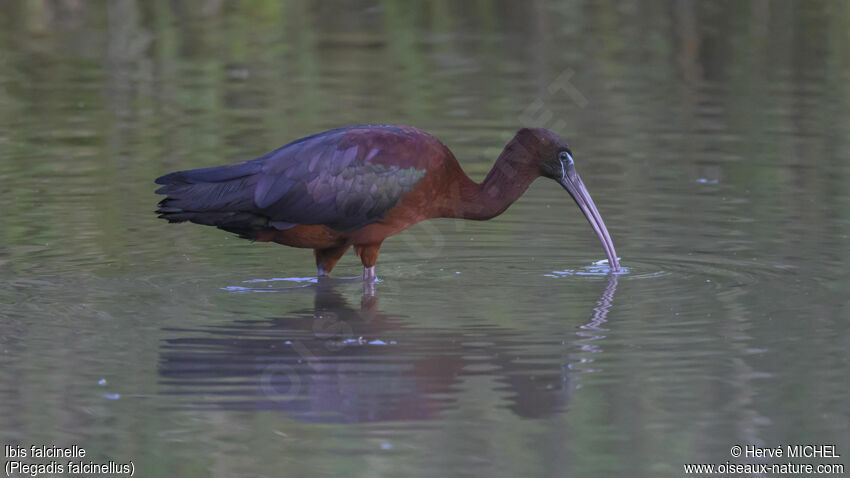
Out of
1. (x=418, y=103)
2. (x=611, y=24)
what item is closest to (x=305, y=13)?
(x=611, y=24)

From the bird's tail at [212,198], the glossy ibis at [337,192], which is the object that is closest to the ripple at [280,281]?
the glossy ibis at [337,192]

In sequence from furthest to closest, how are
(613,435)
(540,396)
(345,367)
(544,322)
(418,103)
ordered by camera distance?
(418,103)
(544,322)
(345,367)
(540,396)
(613,435)

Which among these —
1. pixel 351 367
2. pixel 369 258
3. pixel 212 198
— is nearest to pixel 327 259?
pixel 369 258

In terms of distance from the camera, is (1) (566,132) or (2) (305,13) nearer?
(1) (566,132)

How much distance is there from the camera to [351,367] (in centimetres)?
714

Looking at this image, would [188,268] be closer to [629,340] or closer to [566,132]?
[629,340]

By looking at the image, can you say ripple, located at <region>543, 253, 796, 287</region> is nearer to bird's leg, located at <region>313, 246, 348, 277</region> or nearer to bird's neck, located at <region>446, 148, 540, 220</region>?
bird's neck, located at <region>446, 148, 540, 220</region>

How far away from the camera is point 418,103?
16.2m

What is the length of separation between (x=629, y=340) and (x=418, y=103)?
884 centimetres

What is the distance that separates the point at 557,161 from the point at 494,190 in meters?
0.47

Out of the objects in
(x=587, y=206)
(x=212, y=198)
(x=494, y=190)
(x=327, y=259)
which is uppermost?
(x=212, y=198)

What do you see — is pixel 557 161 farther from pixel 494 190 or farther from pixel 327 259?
pixel 327 259

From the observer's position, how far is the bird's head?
30.1ft

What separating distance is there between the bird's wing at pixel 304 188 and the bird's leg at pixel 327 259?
1.01 feet
